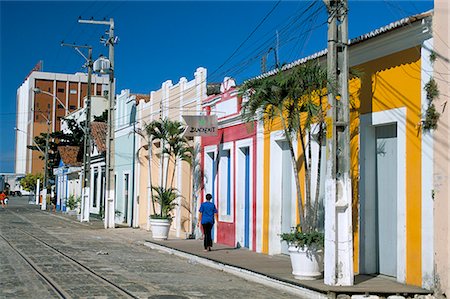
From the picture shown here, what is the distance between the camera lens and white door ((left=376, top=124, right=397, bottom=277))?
12484 millimetres

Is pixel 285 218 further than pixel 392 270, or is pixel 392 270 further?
pixel 285 218

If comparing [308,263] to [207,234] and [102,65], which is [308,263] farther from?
[102,65]

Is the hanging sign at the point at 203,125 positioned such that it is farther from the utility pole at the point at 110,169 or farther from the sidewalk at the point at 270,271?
the utility pole at the point at 110,169

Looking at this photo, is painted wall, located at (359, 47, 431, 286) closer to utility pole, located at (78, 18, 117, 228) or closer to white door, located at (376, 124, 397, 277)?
white door, located at (376, 124, 397, 277)

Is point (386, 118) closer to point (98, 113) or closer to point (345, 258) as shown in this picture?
point (345, 258)

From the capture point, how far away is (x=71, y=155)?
177 feet

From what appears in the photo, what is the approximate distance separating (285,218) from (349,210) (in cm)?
585

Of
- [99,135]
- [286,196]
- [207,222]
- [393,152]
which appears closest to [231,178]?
[207,222]

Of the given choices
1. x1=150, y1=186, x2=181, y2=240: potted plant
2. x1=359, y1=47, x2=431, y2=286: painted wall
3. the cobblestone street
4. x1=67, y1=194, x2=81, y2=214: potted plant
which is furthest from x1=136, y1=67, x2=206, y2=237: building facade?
x1=67, y1=194, x2=81, y2=214: potted plant

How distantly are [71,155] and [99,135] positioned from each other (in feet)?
43.4

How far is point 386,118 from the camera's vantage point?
1227 cm

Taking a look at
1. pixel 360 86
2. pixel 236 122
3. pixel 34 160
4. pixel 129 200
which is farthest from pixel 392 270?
pixel 34 160

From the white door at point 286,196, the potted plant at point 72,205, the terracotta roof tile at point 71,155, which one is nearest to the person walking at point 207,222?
the white door at point 286,196

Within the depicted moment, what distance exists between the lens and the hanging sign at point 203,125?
20.7 meters
